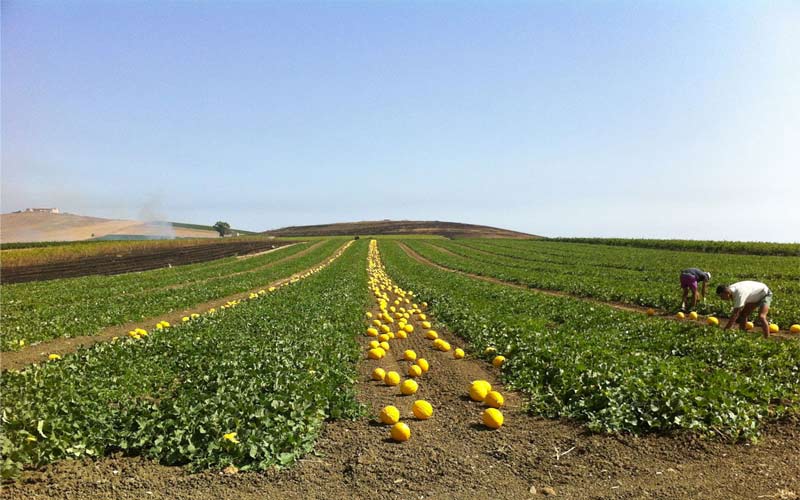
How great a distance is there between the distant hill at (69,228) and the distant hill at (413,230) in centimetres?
3786

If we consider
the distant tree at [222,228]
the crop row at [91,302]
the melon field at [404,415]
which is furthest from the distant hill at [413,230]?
the melon field at [404,415]

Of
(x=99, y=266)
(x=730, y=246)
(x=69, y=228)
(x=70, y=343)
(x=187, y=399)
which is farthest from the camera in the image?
(x=69, y=228)

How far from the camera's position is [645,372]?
7012 millimetres

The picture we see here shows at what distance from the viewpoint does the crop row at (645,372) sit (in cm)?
589

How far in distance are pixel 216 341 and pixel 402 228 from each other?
12614 cm

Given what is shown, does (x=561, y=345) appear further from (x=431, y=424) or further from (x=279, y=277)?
(x=279, y=277)

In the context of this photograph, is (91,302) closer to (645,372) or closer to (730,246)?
(645,372)

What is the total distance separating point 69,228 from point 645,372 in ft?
418

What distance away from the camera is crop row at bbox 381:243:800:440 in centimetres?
589

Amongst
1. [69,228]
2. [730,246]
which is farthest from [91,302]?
[69,228]

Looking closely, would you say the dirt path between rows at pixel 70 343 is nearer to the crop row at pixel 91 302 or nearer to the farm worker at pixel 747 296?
the crop row at pixel 91 302

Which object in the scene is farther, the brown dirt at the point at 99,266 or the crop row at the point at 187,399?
the brown dirt at the point at 99,266

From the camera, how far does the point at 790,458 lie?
5.11 meters

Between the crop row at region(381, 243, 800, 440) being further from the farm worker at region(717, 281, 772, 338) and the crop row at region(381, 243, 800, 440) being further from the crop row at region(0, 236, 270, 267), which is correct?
the crop row at region(0, 236, 270, 267)
